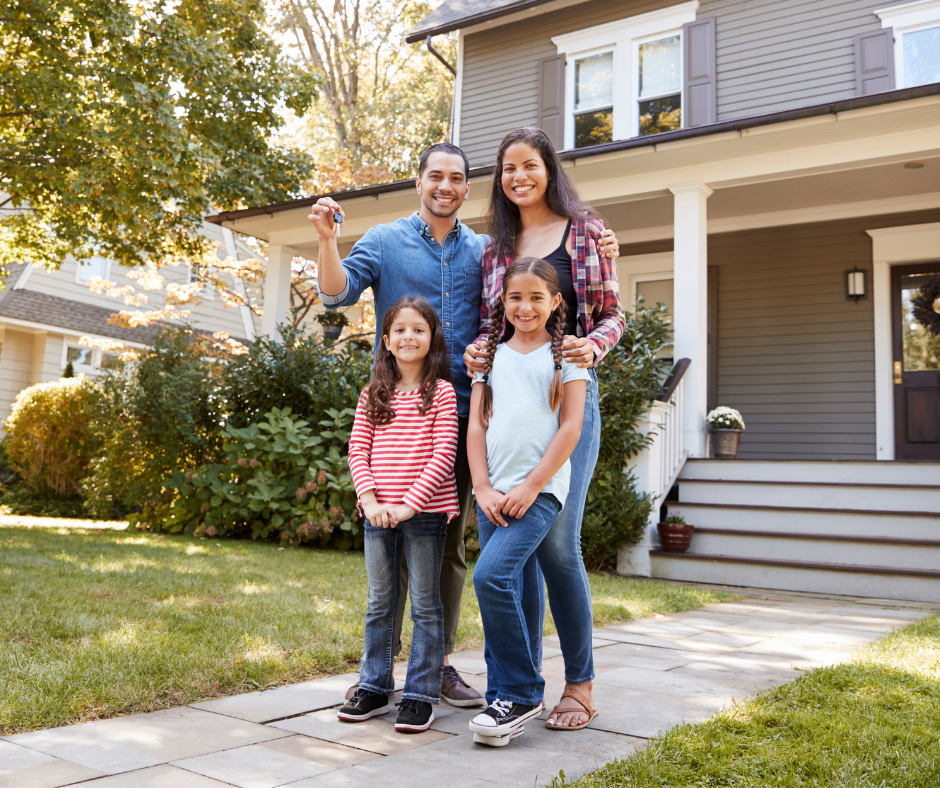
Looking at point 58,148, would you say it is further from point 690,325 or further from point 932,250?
point 932,250

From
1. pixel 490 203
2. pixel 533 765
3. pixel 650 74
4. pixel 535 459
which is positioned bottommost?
pixel 533 765

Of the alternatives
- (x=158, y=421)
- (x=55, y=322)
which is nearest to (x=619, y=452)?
(x=158, y=421)

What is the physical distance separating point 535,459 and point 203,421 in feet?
21.9

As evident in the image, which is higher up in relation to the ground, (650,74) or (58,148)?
(650,74)

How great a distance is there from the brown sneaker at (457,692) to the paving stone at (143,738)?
22.6 inches

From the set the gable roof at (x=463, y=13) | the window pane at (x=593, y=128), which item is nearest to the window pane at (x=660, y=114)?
the window pane at (x=593, y=128)

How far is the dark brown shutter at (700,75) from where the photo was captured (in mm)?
9375

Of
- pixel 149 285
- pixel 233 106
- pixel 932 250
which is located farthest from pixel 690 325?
pixel 149 285

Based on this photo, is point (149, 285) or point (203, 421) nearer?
point (203, 421)

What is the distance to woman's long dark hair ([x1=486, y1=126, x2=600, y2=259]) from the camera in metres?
2.52

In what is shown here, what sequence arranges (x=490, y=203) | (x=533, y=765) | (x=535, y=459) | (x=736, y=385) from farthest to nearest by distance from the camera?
1. (x=736, y=385)
2. (x=490, y=203)
3. (x=535, y=459)
4. (x=533, y=765)

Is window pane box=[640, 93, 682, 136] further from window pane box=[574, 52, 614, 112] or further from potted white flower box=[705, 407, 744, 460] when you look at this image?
potted white flower box=[705, 407, 744, 460]

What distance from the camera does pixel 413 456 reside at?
7.88ft

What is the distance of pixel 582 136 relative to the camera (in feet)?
33.9
